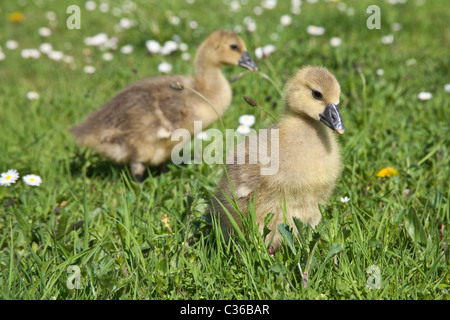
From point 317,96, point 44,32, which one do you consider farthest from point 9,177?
point 44,32

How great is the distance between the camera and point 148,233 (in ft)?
9.98

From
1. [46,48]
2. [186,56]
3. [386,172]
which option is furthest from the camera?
→ [46,48]

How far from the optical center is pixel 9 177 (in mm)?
3770

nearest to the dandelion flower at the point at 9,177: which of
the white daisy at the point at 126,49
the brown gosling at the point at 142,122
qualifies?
the brown gosling at the point at 142,122

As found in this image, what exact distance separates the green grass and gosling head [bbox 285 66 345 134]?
0.50 meters

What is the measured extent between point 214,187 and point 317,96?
118cm

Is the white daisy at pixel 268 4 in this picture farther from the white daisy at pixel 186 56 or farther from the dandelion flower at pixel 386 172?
the dandelion flower at pixel 386 172

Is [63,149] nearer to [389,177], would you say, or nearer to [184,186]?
[184,186]

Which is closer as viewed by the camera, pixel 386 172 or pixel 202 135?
pixel 386 172

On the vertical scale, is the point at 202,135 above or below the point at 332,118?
below

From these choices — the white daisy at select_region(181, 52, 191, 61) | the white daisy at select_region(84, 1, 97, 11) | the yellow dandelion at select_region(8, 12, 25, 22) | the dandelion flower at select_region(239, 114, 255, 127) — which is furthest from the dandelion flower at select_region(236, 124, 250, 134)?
the yellow dandelion at select_region(8, 12, 25, 22)

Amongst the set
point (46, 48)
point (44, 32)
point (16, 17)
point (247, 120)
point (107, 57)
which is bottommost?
point (247, 120)

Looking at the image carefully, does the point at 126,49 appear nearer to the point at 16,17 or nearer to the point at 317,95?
the point at 16,17

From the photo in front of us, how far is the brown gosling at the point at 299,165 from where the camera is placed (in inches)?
108
